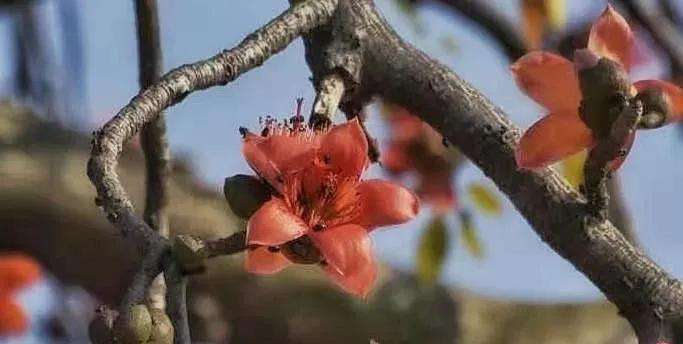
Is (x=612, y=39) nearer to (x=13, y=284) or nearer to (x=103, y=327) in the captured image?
(x=103, y=327)

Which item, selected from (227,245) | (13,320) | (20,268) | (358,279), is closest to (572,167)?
(358,279)

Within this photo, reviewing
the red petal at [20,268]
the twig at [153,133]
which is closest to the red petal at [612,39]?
the twig at [153,133]

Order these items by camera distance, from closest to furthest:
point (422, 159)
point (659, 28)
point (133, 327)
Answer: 1. point (133, 327)
2. point (659, 28)
3. point (422, 159)

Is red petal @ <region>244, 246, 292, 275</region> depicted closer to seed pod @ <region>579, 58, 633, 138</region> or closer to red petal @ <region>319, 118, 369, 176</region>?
red petal @ <region>319, 118, 369, 176</region>

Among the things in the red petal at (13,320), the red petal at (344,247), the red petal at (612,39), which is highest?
the red petal at (612,39)

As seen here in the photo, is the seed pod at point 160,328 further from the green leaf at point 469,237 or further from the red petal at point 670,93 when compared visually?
the green leaf at point 469,237
